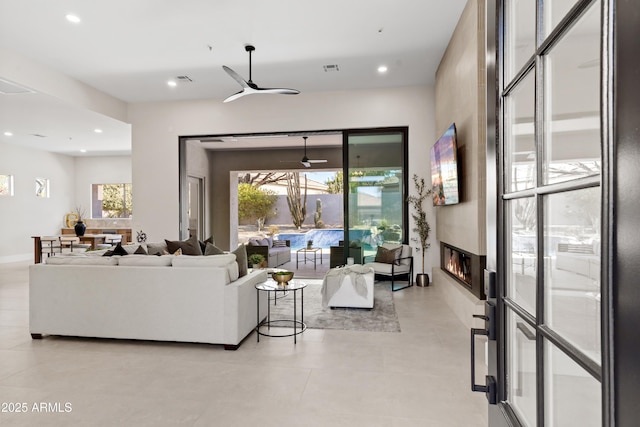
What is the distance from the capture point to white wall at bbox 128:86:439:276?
673 centimetres

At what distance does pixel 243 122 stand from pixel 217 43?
221 cm

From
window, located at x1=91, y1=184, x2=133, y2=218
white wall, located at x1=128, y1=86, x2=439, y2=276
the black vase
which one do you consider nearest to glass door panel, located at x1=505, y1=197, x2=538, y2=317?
white wall, located at x1=128, y1=86, x2=439, y2=276

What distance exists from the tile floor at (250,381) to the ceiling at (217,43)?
3.49 meters

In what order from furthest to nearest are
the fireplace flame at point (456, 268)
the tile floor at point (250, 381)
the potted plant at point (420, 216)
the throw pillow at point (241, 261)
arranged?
the potted plant at point (420, 216) < the fireplace flame at point (456, 268) < the throw pillow at point (241, 261) < the tile floor at point (250, 381)

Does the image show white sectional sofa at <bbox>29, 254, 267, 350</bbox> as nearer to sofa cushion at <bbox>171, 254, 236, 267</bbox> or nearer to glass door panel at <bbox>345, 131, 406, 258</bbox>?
sofa cushion at <bbox>171, 254, 236, 267</bbox>

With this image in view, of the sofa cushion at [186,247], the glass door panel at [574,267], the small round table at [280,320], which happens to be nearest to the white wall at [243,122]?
the sofa cushion at [186,247]

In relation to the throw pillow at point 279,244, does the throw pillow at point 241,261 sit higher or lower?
higher

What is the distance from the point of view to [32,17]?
14.1ft

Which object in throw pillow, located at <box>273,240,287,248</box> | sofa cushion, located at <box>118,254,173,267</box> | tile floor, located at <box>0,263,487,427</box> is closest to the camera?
tile floor, located at <box>0,263,487,427</box>

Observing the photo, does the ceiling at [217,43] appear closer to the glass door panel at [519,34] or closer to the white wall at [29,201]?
the glass door panel at [519,34]

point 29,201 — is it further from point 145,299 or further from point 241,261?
point 241,261

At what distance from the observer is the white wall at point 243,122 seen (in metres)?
6.73

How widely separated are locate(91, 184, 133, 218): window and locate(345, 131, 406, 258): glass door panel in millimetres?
8626

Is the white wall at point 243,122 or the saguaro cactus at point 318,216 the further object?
the saguaro cactus at point 318,216
